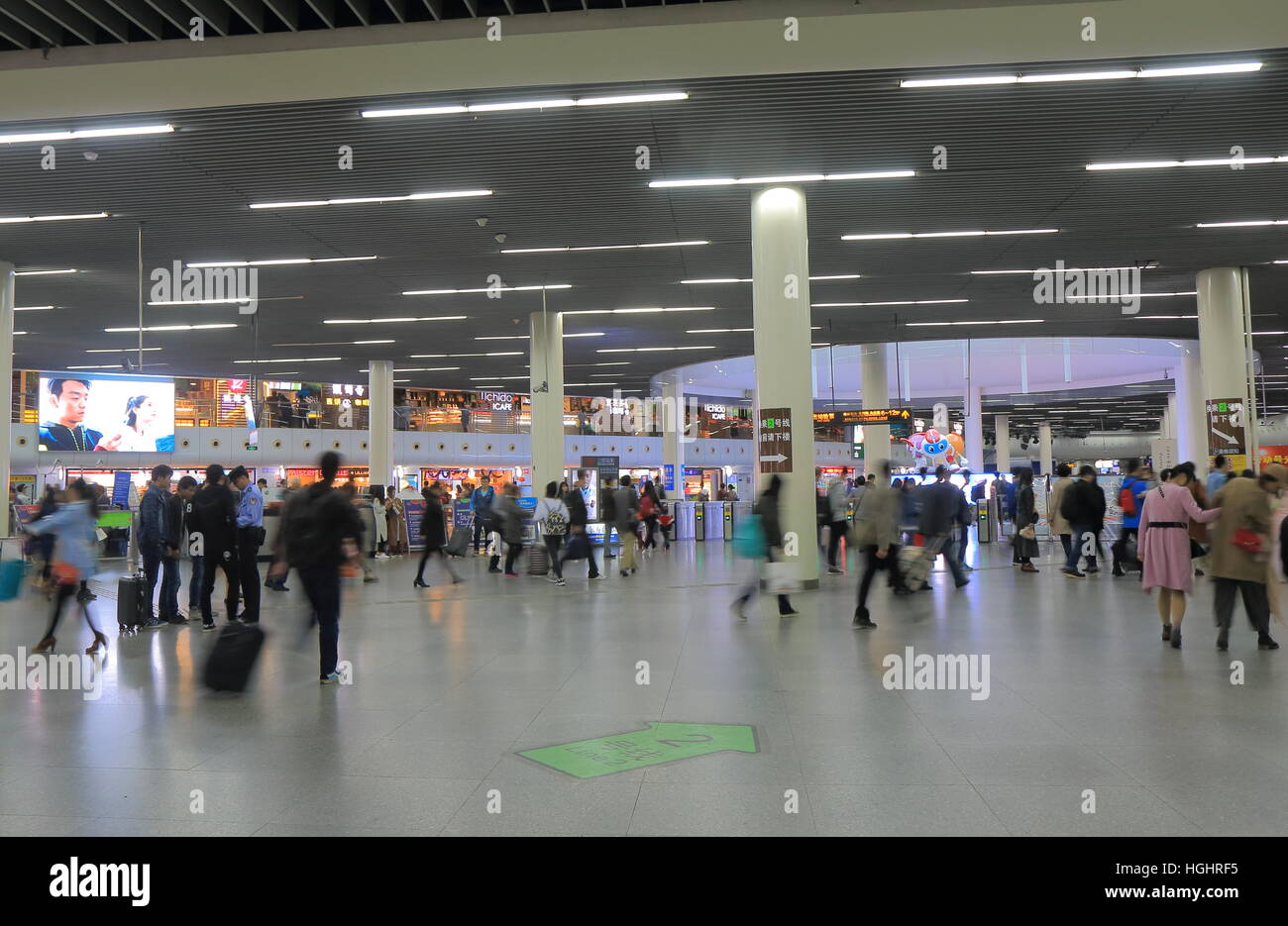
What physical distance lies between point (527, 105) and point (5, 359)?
1043 centimetres

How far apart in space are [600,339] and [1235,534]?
58.6 ft

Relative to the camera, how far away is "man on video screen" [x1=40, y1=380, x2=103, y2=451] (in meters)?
18.9

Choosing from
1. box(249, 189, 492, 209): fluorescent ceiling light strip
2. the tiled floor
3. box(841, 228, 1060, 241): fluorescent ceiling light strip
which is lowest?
the tiled floor

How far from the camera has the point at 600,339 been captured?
23.0 meters

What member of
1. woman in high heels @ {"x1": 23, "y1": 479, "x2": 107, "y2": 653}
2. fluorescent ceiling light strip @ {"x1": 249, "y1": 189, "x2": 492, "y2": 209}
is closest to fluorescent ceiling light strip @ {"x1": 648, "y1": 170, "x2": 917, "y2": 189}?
fluorescent ceiling light strip @ {"x1": 249, "y1": 189, "x2": 492, "y2": 209}

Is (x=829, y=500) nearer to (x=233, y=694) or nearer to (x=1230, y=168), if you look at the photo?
(x=1230, y=168)

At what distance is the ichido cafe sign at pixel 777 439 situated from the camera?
36.6ft

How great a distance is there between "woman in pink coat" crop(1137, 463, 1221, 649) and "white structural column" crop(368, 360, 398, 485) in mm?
21592

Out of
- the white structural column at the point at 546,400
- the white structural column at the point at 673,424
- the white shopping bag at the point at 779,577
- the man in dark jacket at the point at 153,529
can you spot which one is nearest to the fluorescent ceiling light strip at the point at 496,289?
the white structural column at the point at 546,400

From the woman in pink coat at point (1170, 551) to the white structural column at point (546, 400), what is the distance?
1293 cm

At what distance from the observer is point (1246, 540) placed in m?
6.50

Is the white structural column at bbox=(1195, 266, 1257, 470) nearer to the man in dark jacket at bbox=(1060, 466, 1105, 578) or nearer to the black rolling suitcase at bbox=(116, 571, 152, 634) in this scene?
the man in dark jacket at bbox=(1060, 466, 1105, 578)

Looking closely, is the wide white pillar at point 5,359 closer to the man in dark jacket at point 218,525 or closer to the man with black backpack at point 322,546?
the man in dark jacket at point 218,525
